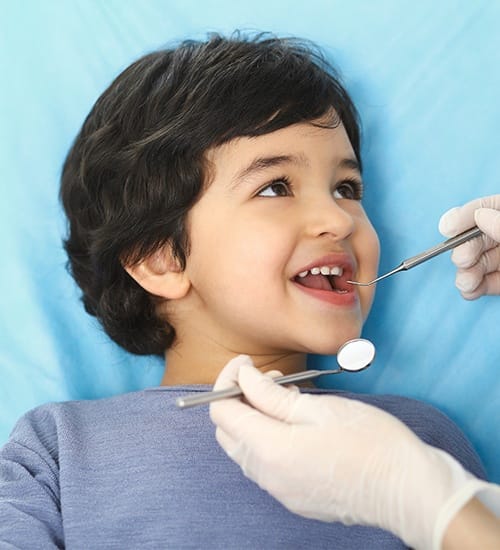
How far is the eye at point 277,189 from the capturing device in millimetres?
1396

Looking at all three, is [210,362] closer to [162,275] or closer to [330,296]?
[162,275]

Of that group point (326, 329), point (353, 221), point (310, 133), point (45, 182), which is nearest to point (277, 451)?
point (326, 329)

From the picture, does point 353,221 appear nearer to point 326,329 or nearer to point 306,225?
point 306,225

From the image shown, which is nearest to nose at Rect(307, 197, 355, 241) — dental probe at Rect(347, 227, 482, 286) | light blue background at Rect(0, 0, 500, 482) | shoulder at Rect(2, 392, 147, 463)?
dental probe at Rect(347, 227, 482, 286)

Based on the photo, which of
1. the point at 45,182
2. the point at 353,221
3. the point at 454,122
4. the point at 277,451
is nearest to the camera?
the point at 277,451

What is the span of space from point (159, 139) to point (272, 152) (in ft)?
0.71

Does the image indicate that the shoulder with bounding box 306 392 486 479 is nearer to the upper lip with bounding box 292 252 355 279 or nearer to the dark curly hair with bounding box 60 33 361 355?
the upper lip with bounding box 292 252 355 279

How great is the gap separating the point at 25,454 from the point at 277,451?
618 millimetres

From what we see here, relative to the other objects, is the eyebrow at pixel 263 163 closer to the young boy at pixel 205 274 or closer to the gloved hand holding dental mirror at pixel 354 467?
the young boy at pixel 205 274

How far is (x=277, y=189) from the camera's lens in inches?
55.3

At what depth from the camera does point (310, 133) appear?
4.65ft

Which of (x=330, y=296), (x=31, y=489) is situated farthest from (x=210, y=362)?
(x=31, y=489)

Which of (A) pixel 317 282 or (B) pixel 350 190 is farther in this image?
(B) pixel 350 190

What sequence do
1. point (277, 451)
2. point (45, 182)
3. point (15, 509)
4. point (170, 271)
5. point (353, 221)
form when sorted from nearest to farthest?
point (277, 451)
point (15, 509)
point (353, 221)
point (170, 271)
point (45, 182)
